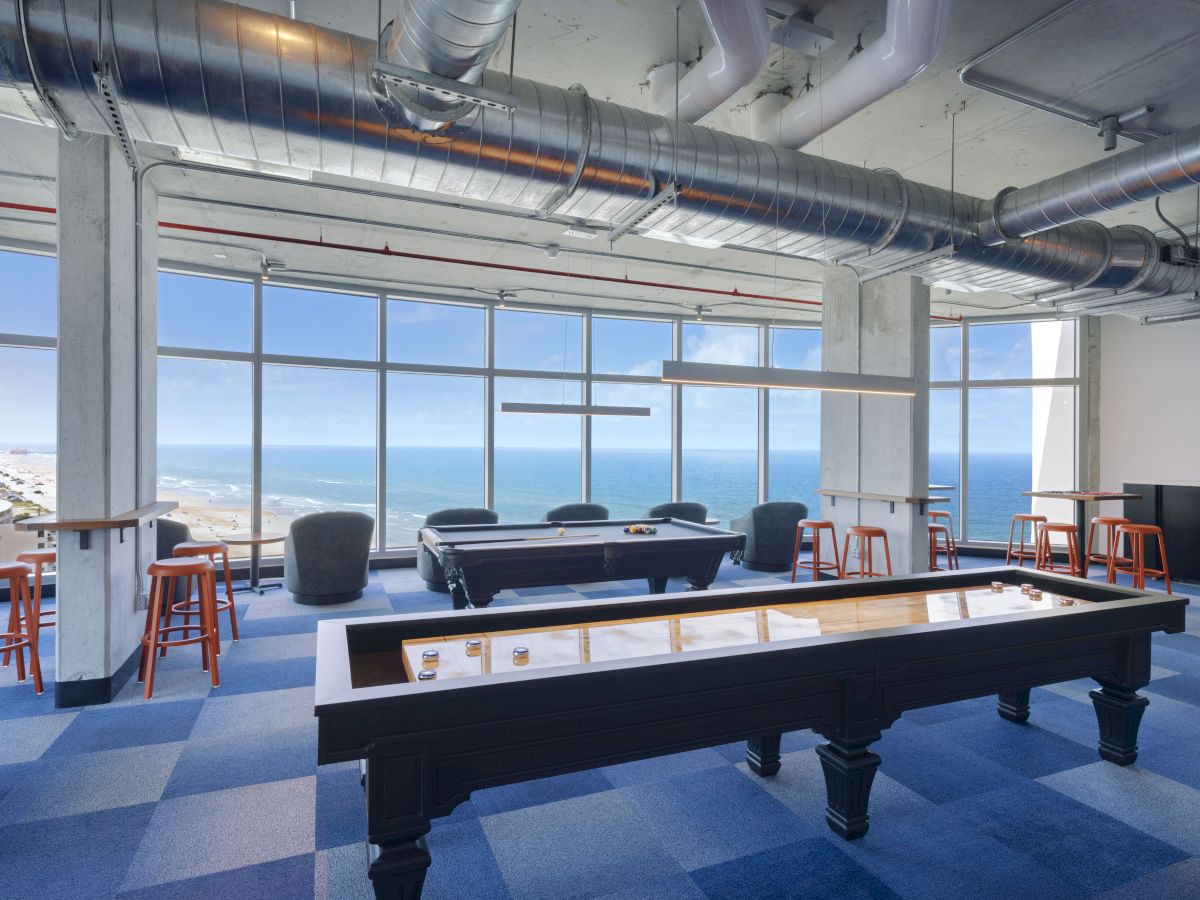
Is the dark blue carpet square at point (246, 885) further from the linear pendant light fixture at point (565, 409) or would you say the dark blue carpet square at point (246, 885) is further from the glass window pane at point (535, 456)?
the glass window pane at point (535, 456)

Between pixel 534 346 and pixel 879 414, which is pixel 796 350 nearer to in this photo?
pixel 534 346

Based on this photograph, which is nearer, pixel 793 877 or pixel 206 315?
pixel 793 877

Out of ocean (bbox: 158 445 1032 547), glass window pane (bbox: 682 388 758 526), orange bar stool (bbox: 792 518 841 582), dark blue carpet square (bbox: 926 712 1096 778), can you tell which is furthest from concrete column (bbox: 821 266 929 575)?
glass window pane (bbox: 682 388 758 526)

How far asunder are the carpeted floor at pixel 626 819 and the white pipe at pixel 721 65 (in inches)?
127

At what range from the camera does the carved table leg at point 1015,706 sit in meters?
3.50

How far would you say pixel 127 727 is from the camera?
346 cm

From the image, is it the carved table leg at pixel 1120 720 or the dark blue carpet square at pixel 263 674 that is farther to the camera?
the dark blue carpet square at pixel 263 674

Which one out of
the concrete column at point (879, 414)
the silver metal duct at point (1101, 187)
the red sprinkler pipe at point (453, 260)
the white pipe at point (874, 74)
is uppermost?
the red sprinkler pipe at point (453, 260)

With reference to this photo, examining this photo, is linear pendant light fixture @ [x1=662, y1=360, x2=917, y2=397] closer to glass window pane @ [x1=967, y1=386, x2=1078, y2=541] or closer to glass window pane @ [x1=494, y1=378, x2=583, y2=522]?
glass window pane @ [x1=967, y1=386, x2=1078, y2=541]

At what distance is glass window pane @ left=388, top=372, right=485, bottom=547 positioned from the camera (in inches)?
1170

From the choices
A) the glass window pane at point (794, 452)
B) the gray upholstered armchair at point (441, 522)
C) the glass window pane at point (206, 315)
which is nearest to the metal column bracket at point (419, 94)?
the gray upholstered armchair at point (441, 522)

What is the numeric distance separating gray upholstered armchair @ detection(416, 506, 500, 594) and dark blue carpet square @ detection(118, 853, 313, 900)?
160 inches

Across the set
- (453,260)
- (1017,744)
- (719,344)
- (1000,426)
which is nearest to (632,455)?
(719,344)

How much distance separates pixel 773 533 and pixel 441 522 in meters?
3.73
